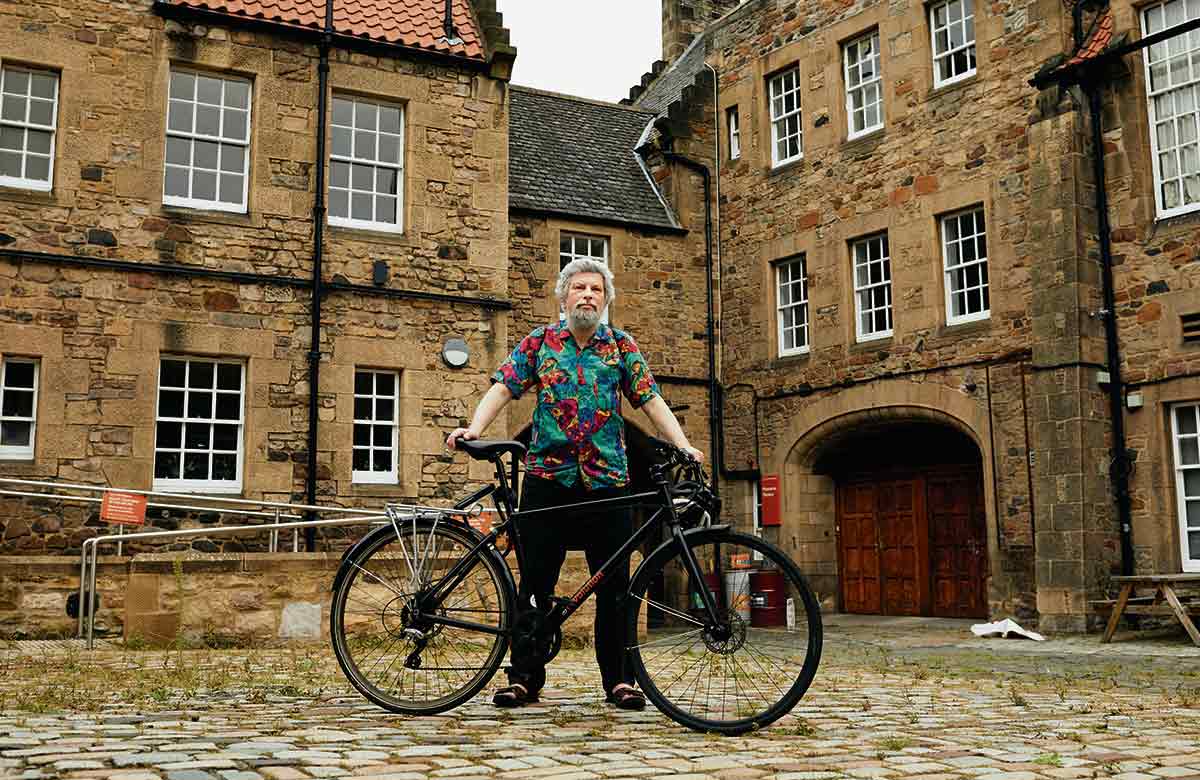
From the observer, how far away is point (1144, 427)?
1457 cm

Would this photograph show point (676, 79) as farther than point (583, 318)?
Yes

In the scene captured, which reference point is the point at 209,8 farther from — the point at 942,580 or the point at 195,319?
the point at 942,580

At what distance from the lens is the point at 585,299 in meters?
5.57

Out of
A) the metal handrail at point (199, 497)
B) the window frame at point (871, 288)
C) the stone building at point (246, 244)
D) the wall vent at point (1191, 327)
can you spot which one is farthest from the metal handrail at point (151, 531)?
the wall vent at point (1191, 327)

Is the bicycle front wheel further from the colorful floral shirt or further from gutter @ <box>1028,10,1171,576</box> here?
gutter @ <box>1028,10,1171,576</box>

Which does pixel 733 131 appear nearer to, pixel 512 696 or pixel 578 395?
pixel 578 395

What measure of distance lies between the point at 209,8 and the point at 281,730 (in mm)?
12228

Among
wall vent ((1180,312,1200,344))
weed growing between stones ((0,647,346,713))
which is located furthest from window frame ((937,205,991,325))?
weed growing between stones ((0,647,346,713))

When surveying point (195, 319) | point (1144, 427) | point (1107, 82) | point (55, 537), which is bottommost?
point (55, 537)

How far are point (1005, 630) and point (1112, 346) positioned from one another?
377 cm

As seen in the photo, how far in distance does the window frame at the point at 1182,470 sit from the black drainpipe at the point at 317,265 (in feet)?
34.0

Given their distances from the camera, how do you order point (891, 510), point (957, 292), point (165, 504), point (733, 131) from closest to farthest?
point (165, 504)
point (957, 292)
point (891, 510)
point (733, 131)

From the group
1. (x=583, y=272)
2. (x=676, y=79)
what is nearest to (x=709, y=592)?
(x=583, y=272)

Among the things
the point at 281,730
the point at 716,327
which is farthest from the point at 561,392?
the point at 716,327
